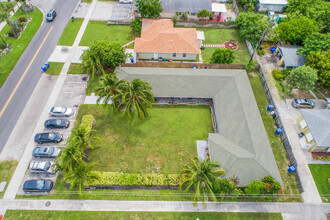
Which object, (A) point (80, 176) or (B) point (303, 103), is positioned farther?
(B) point (303, 103)

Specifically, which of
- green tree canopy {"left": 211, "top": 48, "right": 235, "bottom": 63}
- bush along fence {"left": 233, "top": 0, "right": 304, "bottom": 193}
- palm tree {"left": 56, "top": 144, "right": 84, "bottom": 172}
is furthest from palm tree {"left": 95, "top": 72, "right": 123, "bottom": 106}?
bush along fence {"left": 233, "top": 0, "right": 304, "bottom": 193}

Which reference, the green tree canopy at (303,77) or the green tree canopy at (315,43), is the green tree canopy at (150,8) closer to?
the green tree canopy at (315,43)

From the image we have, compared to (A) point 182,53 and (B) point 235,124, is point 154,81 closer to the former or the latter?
(A) point 182,53

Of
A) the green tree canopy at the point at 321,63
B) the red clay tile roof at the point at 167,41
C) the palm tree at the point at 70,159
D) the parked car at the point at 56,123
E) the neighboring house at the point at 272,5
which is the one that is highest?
the neighboring house at the point at 272,5

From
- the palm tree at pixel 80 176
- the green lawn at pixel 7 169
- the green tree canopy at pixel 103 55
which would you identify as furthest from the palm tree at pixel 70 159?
the green tree canopy at pixel 103 55

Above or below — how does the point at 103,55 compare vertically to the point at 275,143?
above

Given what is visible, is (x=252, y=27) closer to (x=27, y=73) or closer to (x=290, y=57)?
(x=290, y=57)

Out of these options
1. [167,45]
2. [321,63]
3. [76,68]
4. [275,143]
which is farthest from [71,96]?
[321,63]
